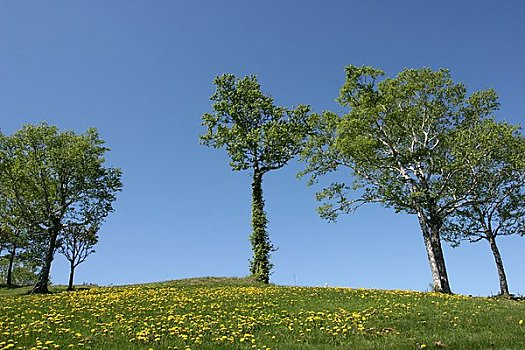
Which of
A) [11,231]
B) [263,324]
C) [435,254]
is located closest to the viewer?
[263,324]

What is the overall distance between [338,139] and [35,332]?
26.8m

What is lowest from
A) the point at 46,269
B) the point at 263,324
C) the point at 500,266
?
the point at 263,324

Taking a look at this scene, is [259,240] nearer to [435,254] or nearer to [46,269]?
[435,254]

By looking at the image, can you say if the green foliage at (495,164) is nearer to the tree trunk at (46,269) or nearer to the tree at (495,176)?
the tree at (495,176)

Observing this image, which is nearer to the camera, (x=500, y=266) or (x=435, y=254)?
(x=435, y=254)

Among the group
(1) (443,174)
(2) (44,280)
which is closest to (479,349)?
(1) (443,174)

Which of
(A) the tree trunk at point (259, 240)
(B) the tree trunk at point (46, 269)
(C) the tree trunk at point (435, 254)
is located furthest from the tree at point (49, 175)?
(C) the tree trunk at point (435, 254)

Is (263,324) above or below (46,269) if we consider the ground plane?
below

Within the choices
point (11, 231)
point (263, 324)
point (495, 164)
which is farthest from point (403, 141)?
point (11, 231)

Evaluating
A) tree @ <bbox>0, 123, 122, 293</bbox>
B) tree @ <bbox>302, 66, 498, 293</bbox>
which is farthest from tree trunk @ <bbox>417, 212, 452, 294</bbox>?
tree @ <bbox>0, 123, 122, 293</bbox>

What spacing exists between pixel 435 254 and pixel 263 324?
22.7 m

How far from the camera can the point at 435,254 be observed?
3488 centimetres

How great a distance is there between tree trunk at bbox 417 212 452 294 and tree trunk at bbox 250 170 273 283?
1277cm

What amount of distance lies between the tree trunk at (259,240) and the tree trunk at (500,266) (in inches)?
798
